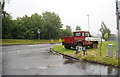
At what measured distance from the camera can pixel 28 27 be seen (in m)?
56.2

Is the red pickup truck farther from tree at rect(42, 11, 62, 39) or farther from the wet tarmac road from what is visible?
tree at rect(42, 11, 62, 39)

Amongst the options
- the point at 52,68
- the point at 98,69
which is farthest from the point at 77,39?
the point at 52,68

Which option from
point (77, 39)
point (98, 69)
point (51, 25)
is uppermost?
point (51, 25)

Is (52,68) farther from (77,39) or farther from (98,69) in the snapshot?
(77,39)

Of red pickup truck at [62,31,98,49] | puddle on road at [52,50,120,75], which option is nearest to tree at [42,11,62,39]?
red pickup truck at [62,31,98,49]

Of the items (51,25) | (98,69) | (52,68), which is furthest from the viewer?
(51,25)

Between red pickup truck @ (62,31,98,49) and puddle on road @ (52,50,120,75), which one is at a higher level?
red pickup truck @ (62,31,98,49)

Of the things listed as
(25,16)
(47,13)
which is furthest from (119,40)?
(47,13)

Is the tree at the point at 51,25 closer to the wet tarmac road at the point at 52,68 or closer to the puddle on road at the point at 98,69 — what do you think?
the wet tarmac road at the point at 52,68

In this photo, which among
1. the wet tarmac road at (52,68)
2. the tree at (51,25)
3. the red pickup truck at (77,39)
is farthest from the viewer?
the tree at (51,25)

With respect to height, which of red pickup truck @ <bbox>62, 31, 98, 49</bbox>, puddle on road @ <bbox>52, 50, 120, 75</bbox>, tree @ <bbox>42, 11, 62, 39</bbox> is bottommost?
puddle on road @ <bbox>52, 50, 120, 75</bbox>

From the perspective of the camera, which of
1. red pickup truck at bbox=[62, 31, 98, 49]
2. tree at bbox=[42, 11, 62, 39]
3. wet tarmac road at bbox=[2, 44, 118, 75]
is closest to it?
wet tarmac road at bbox=[2, 44, 118, 75]

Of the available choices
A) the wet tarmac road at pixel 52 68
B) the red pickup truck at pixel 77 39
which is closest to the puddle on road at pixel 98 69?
the wet tarmac road at pixel 52 68

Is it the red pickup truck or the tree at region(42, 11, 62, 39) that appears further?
the tree at region(42, 11, 62, 39)
